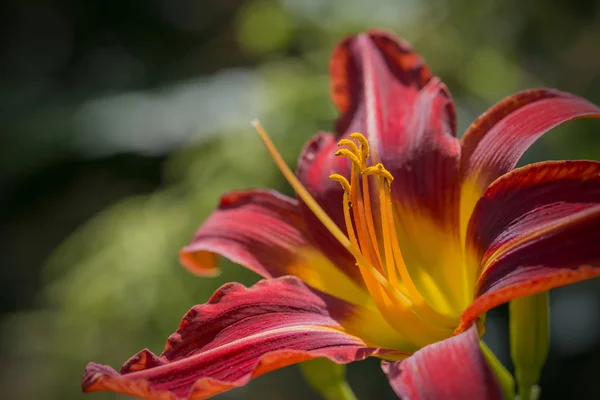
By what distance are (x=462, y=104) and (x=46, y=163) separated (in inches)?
94.2

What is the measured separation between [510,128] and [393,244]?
8.4 inches

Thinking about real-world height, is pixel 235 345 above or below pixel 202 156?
below

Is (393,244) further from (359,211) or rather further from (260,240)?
(260,240)

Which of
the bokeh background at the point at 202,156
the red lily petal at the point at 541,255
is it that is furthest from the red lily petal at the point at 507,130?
the bokeh background at the point at 202,156

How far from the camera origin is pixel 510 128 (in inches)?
36.5

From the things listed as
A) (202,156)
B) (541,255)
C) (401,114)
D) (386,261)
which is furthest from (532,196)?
(202,156)

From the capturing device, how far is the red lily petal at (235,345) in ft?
2.32

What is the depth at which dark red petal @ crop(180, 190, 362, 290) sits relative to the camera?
1.02 m

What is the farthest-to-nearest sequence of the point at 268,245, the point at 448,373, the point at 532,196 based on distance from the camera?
the point at 268,245 → the point at 532,196 → the point at 448,373

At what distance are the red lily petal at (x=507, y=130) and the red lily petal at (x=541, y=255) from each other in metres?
0.12

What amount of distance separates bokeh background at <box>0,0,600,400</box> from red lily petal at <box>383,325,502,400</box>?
59.5 inches

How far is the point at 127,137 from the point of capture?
11.1 ft

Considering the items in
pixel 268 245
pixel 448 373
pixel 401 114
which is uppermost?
pixel 401 114

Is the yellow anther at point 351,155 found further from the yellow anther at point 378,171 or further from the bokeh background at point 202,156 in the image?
the bokeh background at point 202,156
